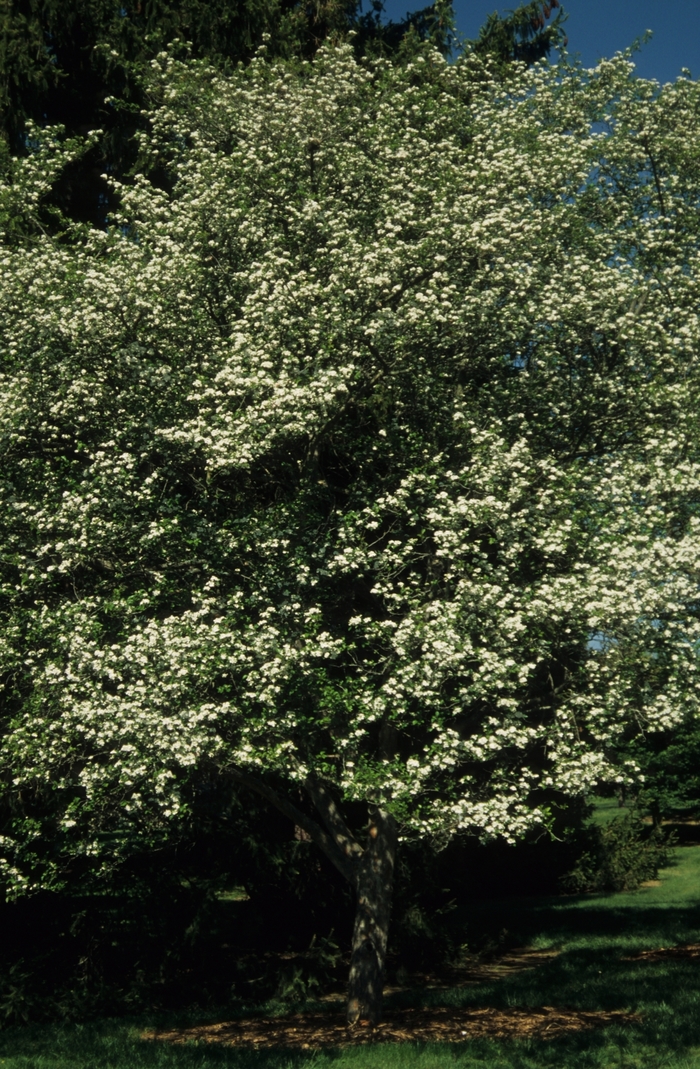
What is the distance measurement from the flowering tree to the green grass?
222cm

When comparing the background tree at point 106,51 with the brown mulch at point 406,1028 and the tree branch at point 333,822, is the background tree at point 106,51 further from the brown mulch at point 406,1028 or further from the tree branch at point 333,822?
the brown mulch at point 406,1028

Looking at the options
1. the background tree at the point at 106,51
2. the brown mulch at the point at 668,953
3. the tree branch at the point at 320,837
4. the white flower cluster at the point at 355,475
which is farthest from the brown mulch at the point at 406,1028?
the background tree at the point at 106,51

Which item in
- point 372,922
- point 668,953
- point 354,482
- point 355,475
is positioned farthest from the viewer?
point 668,953

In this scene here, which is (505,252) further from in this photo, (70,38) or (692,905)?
(692,905)

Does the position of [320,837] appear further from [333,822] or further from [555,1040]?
[555,1040]

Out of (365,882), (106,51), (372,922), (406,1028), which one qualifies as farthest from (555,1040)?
(106,51)

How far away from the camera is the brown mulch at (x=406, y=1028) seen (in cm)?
1260

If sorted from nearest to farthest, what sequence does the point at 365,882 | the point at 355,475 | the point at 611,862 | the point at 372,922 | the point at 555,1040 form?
1. the point at 555,1040
2. the point at 372,922
3. the point at 365,882
4. the point at 355,475
5. the point at 611,862

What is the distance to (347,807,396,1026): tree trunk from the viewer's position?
44.1 feet

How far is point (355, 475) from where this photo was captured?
14.2 meters

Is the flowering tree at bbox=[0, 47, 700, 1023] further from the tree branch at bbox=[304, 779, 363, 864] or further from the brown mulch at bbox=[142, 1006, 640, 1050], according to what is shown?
the brown mulch at bbox=[142, 1006, 640, 1050]

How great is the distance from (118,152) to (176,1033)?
15.2 metres

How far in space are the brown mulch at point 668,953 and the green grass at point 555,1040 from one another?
0.93 feet

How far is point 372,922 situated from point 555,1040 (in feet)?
9.25
